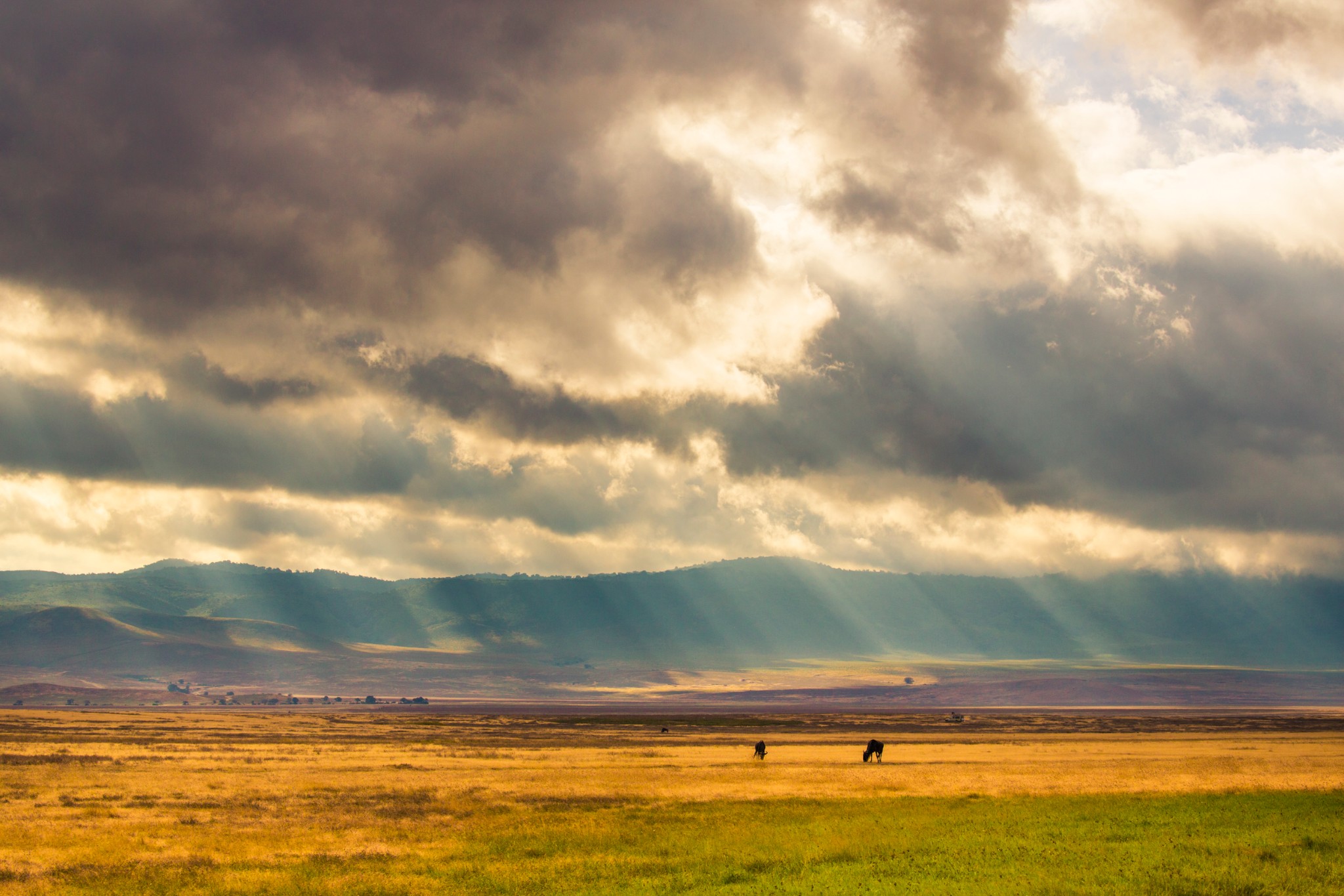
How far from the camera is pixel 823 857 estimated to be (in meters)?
34.0

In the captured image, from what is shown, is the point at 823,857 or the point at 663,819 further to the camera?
the point at 663,819

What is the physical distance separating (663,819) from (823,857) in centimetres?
1219

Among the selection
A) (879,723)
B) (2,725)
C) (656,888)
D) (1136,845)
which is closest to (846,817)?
(1136,845)

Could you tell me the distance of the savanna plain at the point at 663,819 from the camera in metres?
30.9

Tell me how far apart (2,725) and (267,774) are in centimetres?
8624

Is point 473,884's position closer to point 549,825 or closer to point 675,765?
point 549,825

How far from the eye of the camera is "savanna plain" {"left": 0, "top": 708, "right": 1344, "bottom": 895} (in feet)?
102

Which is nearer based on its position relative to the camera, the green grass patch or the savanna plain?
the green grass patch

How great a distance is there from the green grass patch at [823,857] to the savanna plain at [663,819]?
144 millimetres

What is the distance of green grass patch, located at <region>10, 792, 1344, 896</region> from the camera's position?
1163 inches

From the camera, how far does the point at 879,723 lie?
504 feet

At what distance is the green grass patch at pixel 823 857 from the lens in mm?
29531

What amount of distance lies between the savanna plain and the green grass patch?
144mm

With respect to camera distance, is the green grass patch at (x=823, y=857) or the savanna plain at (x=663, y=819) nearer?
the green grass patch at (x=823, y=857)
